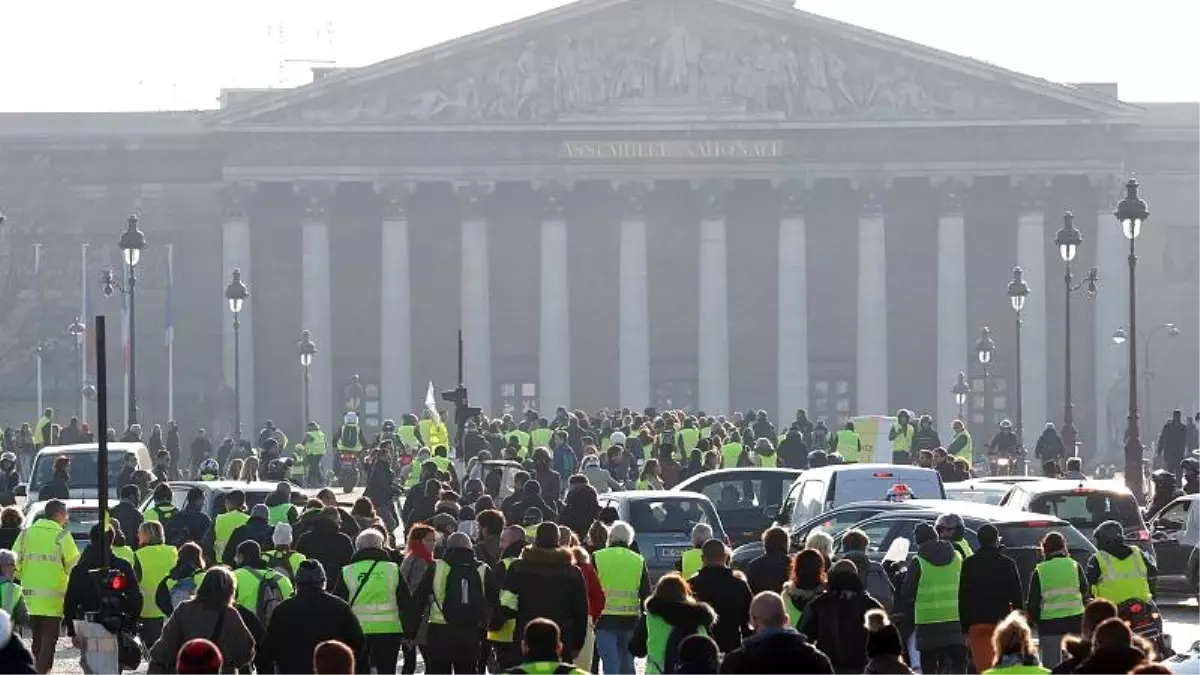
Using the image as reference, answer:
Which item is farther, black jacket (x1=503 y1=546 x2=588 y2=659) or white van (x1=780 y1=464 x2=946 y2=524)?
white van (x1=780 y1=464 x2=946 y2=524)

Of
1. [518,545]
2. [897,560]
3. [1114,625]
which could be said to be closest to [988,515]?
[897,560]

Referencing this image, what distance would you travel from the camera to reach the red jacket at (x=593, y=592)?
2339 cm

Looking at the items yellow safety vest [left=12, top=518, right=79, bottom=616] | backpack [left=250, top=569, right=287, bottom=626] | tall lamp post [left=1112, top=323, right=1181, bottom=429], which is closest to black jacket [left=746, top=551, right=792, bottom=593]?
backpack [left=250, top=569, right=287, bottom=626]

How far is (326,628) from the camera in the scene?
64.3 ft

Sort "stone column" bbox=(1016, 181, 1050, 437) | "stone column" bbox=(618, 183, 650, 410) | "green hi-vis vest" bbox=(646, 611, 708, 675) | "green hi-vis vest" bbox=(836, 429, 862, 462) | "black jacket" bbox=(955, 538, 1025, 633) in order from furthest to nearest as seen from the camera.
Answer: "stone column" bbox=(618, 183, 650, 410) → "stone column" bbox=(1016, 181, 1050, 437) → "green hi-vis vest" bbox=(836, 429, 862, 462) → "black jacket" bbox=(955, 538, 1025, 633) → "green hi-vis vest" bbox=(646, 611, 708, 675)

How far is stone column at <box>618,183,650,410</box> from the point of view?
3469 inches

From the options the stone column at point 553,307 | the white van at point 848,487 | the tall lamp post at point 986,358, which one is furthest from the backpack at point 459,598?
the stone column at point 553,307

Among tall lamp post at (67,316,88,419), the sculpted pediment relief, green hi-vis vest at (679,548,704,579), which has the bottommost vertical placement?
green hi-vis vest at (679,548,704,579)

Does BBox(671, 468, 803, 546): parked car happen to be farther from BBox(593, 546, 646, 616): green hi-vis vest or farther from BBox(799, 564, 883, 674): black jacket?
BBox(799, 564, 883, 674): black jacket

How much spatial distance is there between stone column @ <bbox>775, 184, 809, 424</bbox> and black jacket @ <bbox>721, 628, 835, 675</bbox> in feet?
240

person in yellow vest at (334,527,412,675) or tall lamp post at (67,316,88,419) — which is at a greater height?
tall lamp post at (67,316,88,419)

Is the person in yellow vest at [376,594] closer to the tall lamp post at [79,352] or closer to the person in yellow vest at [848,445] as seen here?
the person in yellow vest at [848,445]

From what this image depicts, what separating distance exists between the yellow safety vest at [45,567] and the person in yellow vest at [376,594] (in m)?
5.05

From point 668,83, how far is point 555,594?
2622 inches
